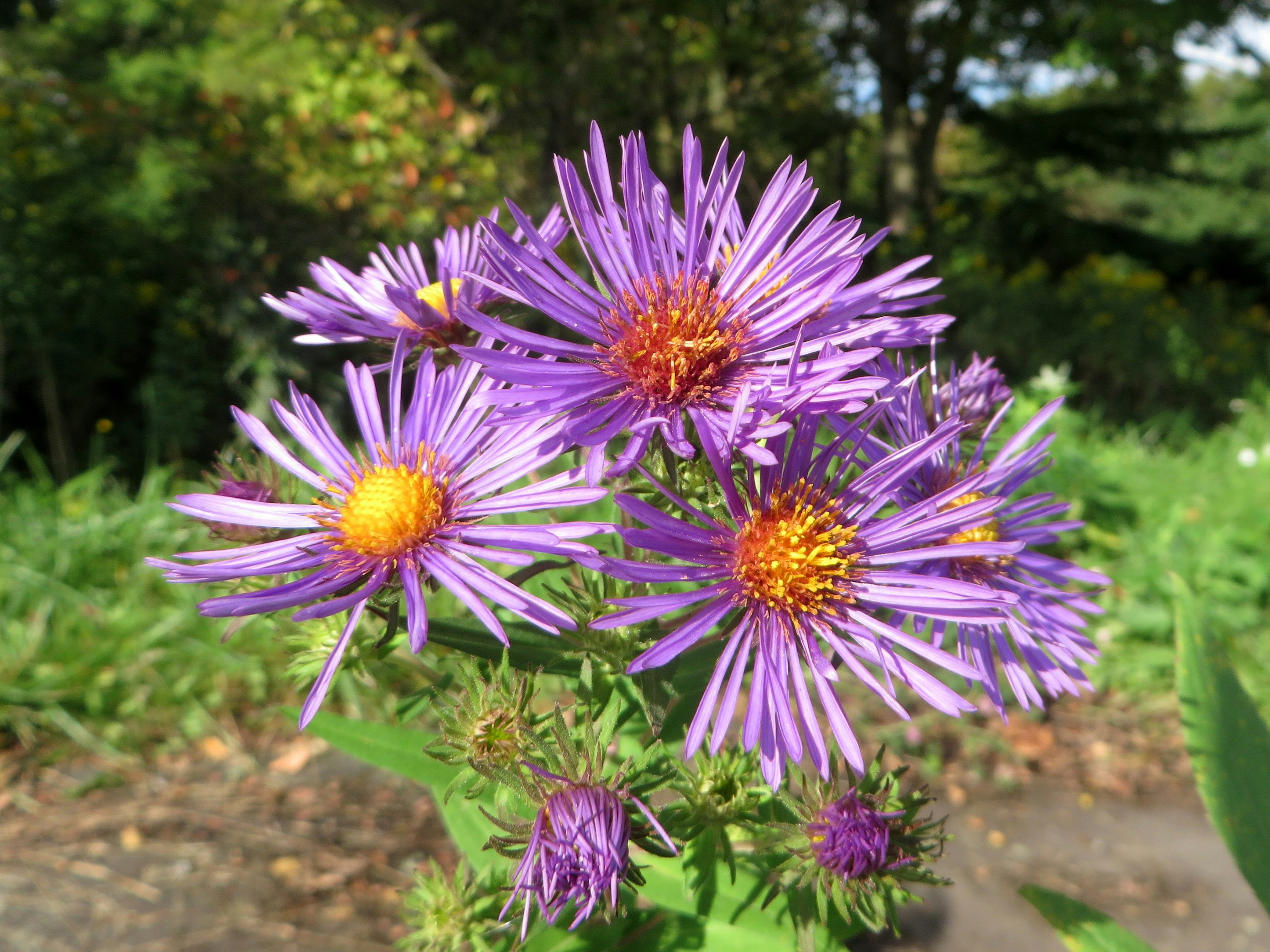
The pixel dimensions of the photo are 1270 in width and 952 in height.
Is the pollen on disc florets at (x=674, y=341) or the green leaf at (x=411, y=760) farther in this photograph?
the green leaf at (x=411, y=760)

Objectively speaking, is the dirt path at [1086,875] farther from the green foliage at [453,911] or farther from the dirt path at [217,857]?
the green foliage at [453,911]

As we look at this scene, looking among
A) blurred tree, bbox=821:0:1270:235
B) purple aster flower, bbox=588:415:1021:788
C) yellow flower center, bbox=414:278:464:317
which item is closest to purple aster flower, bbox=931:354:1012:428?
purple aster flower, bbox=588:415:1021:788

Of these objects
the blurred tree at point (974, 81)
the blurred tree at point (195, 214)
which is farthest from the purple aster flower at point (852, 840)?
the blurred tree at point (974, 81)

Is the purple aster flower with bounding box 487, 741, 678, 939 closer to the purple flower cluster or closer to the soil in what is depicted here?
the purple flower cluster

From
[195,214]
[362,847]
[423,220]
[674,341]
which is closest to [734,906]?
[674,341]

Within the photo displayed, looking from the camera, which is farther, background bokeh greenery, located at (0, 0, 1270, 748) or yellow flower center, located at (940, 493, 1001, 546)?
background bokeh greenery, located at (0, 0, 1270, 748)

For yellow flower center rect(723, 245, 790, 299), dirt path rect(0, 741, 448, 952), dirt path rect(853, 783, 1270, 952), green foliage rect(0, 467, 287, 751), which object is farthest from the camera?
green foliage rect(0, 467, 287, 751)
